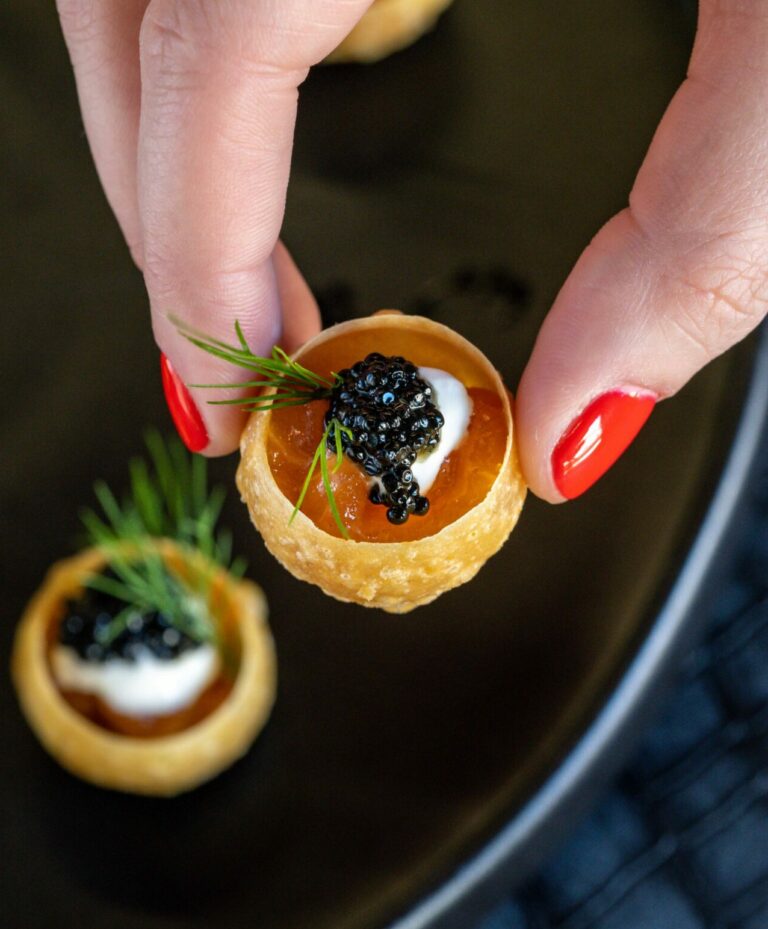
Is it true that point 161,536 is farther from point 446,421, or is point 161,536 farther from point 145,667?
point 446,421

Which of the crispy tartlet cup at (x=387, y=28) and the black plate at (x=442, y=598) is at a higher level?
the crispy tartlet cup at (x=387, y=28)

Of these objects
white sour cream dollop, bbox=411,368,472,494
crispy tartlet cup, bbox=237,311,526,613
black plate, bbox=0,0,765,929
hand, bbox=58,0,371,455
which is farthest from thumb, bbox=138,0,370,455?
black plate, bbox=0,0,765,929

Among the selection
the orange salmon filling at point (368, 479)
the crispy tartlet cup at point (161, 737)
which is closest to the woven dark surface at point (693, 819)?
the crispy tartlet cup at point (161, 737)

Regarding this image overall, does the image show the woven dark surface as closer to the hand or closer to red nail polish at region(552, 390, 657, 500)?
red nail polish at region(552, 390, 657, 500)

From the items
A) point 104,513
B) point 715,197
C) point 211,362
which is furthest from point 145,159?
point 104,513

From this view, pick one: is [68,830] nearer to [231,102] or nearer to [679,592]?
[679,592]

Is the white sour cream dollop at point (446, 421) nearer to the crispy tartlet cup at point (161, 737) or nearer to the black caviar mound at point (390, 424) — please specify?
the black caviar mound at point (390, 424)

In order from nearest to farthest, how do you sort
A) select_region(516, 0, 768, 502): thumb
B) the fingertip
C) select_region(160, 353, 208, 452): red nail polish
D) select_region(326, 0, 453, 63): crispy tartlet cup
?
select_region(516, 0, 768, 502): thumb, select_region(160, 353, 208, 452): red nail polish, the fingertip, select_region(326, 0, 453, 63): crispy tartlet cup
